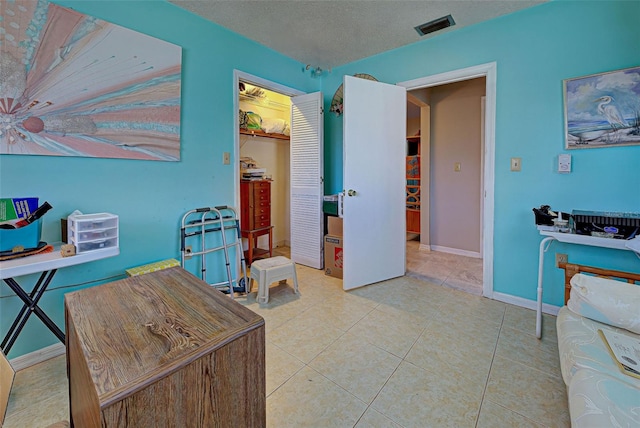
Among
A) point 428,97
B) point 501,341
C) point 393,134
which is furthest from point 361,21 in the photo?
point 501,341

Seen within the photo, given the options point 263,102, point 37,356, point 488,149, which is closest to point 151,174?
point 37,356

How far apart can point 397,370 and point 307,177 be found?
7.80 ft

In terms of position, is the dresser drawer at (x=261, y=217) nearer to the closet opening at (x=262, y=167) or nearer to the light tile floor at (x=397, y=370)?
the closet opening at (x=262, y=167)

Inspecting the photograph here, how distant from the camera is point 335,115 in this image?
366 cm

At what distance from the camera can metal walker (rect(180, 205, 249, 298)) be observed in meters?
2.47

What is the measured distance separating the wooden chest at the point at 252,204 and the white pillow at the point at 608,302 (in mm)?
3142

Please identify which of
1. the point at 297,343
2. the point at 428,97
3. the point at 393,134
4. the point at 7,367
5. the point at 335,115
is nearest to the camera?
the point at 7,367

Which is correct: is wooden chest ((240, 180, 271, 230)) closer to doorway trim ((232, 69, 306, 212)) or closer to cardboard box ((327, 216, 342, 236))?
doorway trim ((232, 69, 306, 212))

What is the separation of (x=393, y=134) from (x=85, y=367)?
9.68 ft

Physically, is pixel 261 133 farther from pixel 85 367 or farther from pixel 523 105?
pixel 85 367

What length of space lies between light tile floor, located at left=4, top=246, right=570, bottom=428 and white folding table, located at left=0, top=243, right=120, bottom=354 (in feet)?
0.99

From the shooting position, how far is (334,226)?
333 cm

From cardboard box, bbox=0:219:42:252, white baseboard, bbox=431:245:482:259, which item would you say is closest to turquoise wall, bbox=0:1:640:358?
cardboard box, bbox=0:219:42:252

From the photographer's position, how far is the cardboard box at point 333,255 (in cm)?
320
